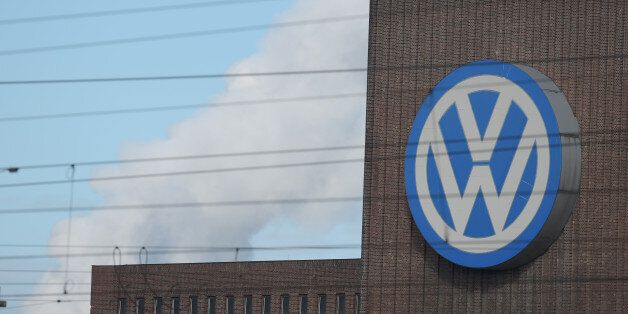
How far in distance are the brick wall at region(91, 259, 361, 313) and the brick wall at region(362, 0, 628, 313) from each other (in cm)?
1818

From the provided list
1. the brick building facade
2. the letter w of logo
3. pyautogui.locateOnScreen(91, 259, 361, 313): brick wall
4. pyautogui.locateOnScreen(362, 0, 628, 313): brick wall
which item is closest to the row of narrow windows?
pyautogui.locateOnScreen(91, 259, 361, 313): brick wall

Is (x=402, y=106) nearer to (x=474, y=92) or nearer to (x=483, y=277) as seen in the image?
(x=474, y=92)

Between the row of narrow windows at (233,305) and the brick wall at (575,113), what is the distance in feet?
59.0

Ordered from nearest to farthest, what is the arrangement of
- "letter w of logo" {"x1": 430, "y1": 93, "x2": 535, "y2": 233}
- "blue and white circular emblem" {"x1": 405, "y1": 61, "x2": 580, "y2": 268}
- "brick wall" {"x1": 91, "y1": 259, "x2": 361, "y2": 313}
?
"blue and white circular emblem" {"x1": 405, "y1": 61, "x2": 580, "y2": 268} < "letter w of logo" {"x1": 430, "y1": 93, "x2": 535, "y2": 233} < "brick wall" {"x1": 91, "y1": 259, "x2": 361, "y2": 313}

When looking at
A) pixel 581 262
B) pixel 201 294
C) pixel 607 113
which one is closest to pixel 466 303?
pixel 581 262

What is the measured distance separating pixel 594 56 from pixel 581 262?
6.58 m

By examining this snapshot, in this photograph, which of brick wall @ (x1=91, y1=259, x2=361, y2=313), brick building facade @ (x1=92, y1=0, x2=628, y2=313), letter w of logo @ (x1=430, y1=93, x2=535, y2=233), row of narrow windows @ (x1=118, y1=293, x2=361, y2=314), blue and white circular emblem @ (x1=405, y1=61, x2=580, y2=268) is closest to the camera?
brick building facade @ (x1=92, y1=0, x2=628, y2=313)

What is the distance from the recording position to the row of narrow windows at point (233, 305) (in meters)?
73.7

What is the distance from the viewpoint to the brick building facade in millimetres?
49719

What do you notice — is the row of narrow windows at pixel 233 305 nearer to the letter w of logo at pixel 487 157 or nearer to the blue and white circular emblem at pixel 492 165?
the blue and white circular emblem at pixel 492 165

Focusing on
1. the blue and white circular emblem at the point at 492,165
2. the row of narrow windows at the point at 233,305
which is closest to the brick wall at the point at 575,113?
the blue and white circular emblem at the point at 492,165

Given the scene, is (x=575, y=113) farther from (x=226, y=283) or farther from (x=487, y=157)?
(x=226, y=283)

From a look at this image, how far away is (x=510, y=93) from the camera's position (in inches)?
2016

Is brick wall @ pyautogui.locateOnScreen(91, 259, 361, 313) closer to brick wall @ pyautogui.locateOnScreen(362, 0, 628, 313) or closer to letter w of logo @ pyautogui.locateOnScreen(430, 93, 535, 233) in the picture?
brick wall @ pyautogui.locateOnScreen(362, 0, 628, 313)
